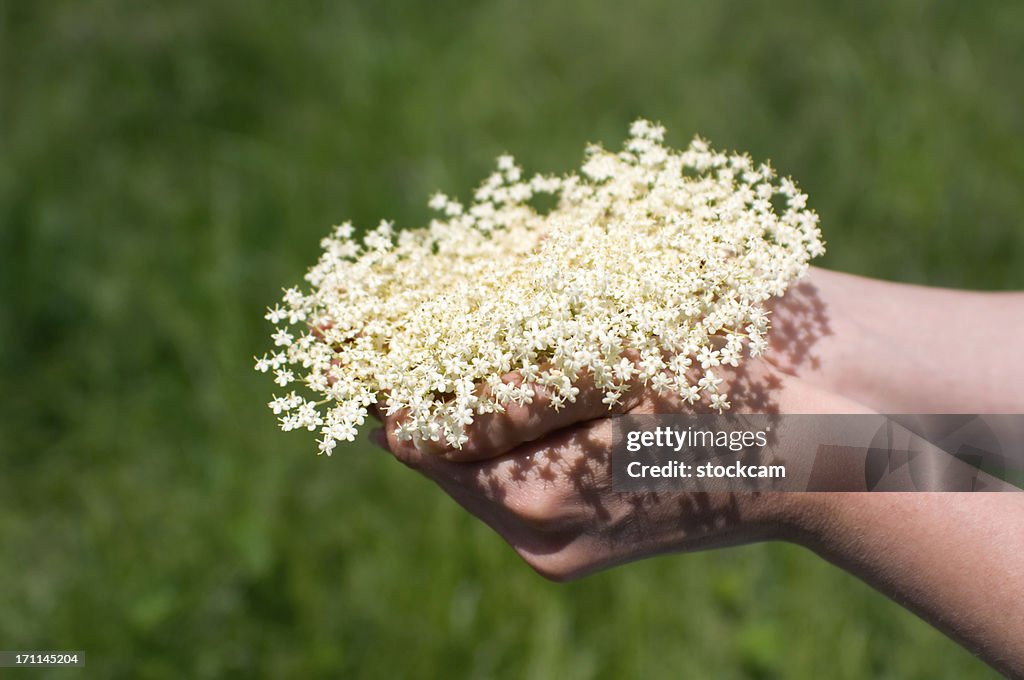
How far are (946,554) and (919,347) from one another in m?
0.81

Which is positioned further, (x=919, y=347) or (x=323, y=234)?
(x=323, y=234)

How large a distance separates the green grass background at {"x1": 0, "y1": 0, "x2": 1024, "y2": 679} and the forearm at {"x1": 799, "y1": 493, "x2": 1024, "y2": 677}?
168 cm

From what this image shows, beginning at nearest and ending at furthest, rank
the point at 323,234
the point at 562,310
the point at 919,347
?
the point at 562,310
the point at 919,347
the point at 323,234

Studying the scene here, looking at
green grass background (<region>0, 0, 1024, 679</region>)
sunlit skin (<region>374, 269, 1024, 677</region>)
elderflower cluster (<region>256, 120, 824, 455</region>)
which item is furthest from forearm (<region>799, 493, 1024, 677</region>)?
green grass background (<region>0, 0, 1024, 679</region>)

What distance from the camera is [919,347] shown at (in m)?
2.42

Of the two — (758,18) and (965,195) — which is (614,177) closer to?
(965,195)

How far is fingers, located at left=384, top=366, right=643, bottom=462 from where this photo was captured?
176cm

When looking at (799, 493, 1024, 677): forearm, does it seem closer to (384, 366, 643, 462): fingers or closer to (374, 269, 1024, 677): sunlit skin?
(374, 269, 1024, 677): sunlit skin

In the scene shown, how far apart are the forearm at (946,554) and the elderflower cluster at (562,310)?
0.46m

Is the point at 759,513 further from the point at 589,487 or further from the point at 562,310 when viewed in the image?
the point at 562,310

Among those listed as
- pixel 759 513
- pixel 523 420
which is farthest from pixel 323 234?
pixel 759 513

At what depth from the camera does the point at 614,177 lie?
2.07m

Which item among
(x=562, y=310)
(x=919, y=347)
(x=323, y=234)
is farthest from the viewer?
(x=323, y=234)

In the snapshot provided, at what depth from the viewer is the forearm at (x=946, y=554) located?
173cm
